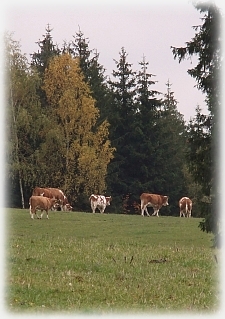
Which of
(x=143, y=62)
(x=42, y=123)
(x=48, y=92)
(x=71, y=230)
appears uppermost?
(x=143, y=62)

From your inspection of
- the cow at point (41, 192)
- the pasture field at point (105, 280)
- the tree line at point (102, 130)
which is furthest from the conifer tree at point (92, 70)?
the pasture field at point (105, 280)

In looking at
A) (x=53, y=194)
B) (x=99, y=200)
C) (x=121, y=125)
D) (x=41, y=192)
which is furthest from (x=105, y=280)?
(x=121, y=125)

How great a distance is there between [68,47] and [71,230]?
31.9 m

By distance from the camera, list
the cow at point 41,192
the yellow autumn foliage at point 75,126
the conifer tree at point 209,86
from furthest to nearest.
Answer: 1. the yellow autumn foliage at point 75,126
2. the cow at point 41,192
3. the conifer tree at point 209,86

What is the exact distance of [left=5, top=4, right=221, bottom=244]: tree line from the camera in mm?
18609

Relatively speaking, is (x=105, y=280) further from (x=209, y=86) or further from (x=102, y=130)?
(x=102, y=130)

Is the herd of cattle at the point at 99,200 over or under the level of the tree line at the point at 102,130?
under

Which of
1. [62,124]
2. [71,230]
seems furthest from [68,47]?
[71,230]

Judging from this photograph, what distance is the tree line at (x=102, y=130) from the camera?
18.6 meters

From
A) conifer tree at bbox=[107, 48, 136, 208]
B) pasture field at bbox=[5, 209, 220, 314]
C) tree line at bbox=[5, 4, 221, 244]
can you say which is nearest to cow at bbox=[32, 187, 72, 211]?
tree line at bbox=[5, 4, 221, 244]

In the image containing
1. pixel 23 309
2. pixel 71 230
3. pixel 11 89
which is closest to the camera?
pixel 23 309

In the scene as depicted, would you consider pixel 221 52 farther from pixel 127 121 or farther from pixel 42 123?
pixel 127 121

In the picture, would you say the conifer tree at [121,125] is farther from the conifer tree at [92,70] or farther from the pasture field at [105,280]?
the pasture field at [105,280]

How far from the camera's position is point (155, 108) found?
2041 inches
